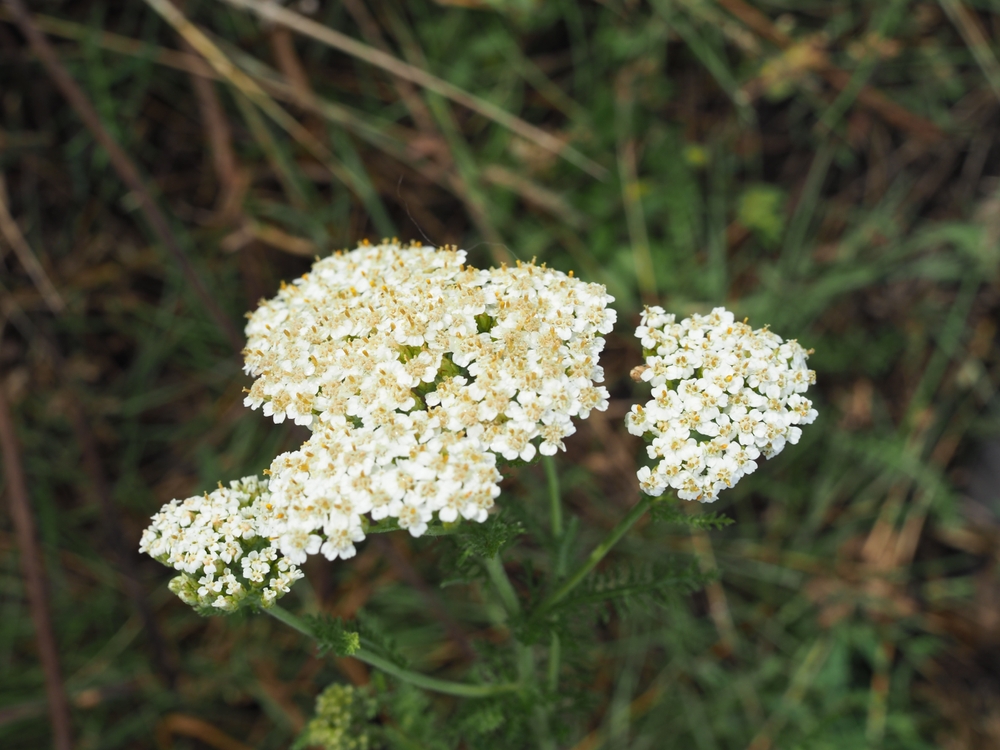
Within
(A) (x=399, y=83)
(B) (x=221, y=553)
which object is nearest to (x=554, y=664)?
(B) (x=221, y=553)

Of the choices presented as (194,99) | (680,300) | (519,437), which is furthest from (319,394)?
(194,99)

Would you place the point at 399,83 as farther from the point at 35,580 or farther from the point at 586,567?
the point at 586,567

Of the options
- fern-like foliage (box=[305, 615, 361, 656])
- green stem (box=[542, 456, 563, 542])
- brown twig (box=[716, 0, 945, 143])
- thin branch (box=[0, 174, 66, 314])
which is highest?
brown twig (box=[716, 0, 945, 143])

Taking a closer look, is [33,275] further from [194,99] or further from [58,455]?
[194,99]

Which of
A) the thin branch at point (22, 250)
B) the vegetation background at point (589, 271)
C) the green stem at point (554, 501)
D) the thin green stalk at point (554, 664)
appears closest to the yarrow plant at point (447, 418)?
the green stem at point (554, 501)

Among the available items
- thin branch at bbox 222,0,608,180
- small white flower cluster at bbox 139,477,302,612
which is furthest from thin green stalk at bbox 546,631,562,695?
thin branch at bbox 222,0,608,180

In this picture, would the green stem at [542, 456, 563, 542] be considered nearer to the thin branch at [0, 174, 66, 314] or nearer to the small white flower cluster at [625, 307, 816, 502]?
the small white flower cluster at [625, 307, 816, 502]
